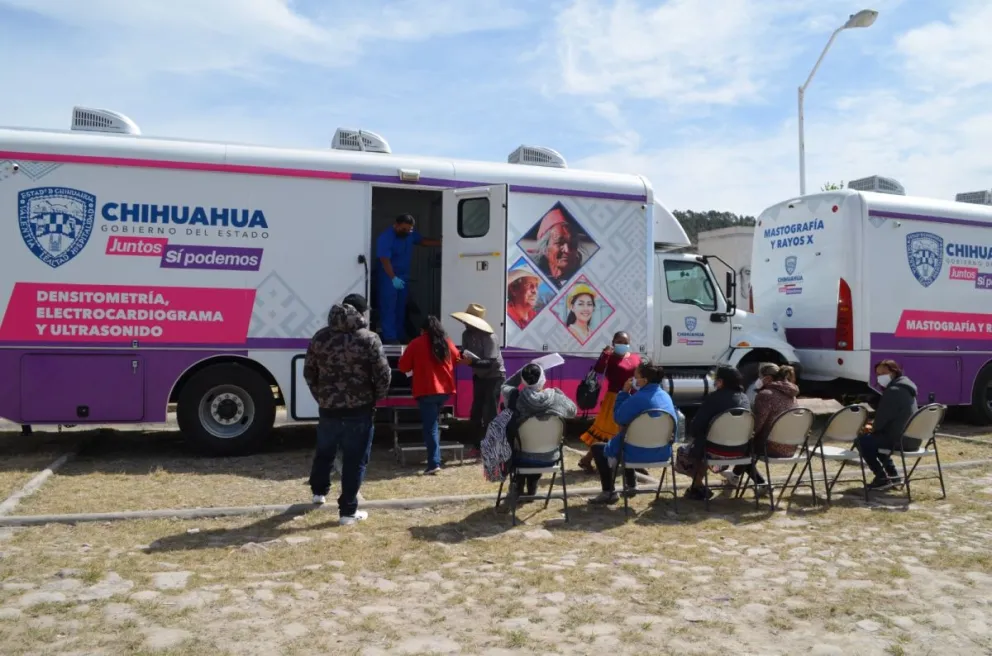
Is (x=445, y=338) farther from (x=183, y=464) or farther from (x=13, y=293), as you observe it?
(x=13, y=293)

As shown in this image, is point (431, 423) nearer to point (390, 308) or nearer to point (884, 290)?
point (390, 308)

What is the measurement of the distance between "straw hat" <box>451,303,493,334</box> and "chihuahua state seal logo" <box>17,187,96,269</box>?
3.54 meters

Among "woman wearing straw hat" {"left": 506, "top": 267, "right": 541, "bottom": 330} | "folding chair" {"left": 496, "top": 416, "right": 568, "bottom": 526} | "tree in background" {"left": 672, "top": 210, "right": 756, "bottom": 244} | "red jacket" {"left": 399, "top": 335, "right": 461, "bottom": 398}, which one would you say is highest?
"tree in background" {"left": 672, "top": 210, "right": 756, "bottom": 244}

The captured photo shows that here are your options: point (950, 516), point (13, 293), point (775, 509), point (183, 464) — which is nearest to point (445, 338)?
point (183, 464)

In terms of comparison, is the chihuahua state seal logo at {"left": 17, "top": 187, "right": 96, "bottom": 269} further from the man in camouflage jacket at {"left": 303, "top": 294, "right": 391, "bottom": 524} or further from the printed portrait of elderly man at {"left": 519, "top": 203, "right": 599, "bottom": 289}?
the printed portrait of elderly man at {"left": 519, "top": 203, "right": 599, "bottom": 289}

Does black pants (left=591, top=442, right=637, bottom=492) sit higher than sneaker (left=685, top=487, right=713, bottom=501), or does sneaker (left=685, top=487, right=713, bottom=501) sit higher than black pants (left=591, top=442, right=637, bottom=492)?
black pants (left=591, top=442, right=637, bottom=492)

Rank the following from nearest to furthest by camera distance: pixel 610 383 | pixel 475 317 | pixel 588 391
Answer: pixel 610 383
pixel 588 391
pixel 475 317

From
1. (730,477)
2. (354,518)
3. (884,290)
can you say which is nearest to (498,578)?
(354,518)

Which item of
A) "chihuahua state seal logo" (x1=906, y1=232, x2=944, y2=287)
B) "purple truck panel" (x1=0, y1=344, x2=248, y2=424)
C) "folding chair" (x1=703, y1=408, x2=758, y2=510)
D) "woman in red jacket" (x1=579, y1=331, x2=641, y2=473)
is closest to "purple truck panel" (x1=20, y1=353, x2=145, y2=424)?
"purple truck panel" (x1=0, y1=344, x2=248, y2=424)

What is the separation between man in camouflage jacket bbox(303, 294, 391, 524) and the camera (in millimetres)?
5750

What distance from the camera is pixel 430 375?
760 cm

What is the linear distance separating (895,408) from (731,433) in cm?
164

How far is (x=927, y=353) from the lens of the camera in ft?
35.9

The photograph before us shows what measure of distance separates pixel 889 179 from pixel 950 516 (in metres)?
6.66
